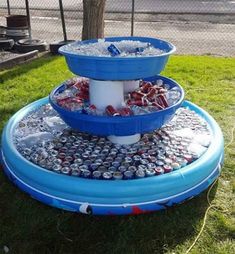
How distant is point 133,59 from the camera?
2572mm

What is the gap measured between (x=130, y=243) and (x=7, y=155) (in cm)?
116

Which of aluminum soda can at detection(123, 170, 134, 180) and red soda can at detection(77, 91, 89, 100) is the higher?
red soda can at detection(77, 91, 89, 100)

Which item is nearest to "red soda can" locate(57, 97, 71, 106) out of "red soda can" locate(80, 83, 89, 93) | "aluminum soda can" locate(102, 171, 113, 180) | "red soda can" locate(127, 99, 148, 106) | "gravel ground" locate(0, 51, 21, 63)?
"red soda can" locate(80, 83, 89, 93)

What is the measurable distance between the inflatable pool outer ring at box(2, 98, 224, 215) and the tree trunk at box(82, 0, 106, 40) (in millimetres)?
3575

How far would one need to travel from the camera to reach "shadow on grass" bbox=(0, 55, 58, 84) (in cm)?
543

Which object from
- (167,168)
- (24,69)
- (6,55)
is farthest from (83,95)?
(6,55)

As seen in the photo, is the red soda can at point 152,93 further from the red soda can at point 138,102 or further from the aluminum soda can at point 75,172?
the aluminum soda can at point 75,172

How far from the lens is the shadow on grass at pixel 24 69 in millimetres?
5434

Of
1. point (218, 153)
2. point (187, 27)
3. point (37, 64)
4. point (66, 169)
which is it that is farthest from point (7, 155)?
point (187, 27)

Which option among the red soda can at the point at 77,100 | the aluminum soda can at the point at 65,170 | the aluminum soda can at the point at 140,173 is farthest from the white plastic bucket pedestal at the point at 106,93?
the aluminum soda can at the point at 65,170

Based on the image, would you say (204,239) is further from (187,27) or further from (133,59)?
(187,27)

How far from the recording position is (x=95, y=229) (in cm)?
251

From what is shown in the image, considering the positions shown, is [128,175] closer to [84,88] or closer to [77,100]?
[77,100]

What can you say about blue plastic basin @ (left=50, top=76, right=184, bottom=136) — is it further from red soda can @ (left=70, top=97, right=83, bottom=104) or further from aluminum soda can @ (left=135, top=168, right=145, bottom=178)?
aluminum soda can @ (left=135, top=168, right=145, bottom=178)
